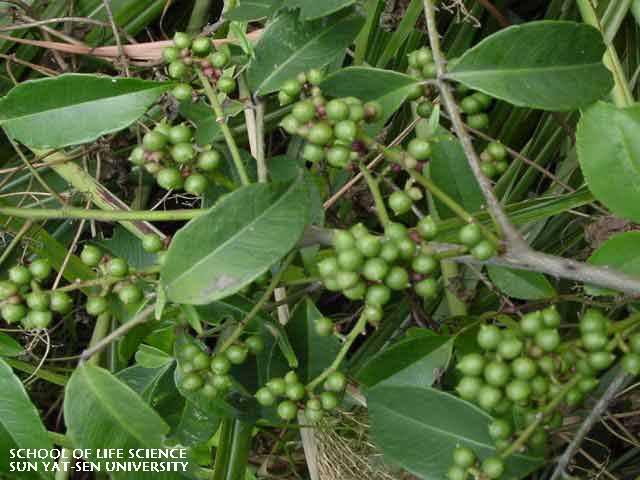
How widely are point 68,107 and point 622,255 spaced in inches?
23.9

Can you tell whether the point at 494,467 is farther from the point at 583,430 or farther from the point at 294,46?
the point at 294,46

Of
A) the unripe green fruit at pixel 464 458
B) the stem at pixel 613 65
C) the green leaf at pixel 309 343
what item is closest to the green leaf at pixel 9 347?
the green leaf at pixel 309 343

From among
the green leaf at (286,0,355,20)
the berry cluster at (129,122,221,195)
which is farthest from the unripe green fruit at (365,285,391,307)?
the green leaf at (286,0,355,20)

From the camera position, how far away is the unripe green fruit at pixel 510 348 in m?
0.67

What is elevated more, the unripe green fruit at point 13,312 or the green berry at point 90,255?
the green berry at point 90,255

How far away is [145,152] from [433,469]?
447mm

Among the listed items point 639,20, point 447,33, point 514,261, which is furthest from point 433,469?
point 447,33

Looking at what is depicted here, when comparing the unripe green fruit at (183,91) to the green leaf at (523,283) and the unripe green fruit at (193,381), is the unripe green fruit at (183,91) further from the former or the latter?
the green leaf at (523,283)

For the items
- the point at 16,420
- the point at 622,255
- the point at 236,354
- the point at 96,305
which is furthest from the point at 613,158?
the point at 16,420

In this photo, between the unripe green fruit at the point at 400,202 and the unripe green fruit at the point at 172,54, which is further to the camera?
the unripe green fruit at the point at 172,54

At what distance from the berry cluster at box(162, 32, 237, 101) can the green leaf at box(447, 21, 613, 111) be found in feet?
0.77

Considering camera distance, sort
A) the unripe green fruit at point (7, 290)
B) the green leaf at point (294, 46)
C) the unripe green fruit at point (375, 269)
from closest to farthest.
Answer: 1. the unripe green fruit at point (375, 269)
2. the unripe green fruit at point (7, 290)
3. the green leaf at point (294, 46)

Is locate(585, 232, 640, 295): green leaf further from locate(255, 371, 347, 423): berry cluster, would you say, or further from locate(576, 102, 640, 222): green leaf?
locate(255, 371, 347, 423): berry cluster

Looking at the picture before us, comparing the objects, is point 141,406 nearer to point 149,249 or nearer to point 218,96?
point 149,249
